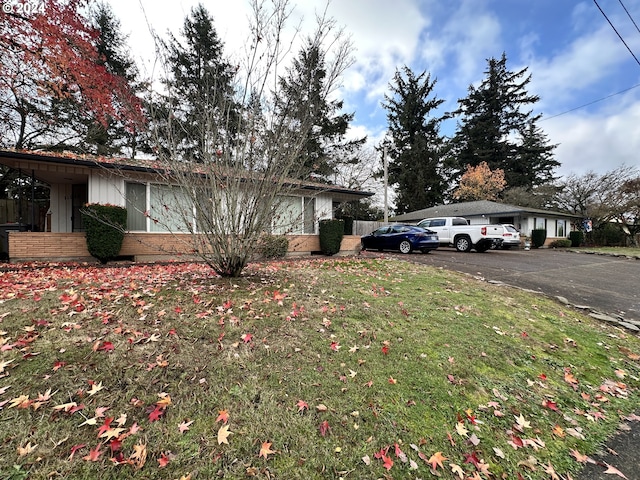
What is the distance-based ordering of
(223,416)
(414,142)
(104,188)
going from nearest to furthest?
1. (223,416)
2. (104,188)
3. (414,142)

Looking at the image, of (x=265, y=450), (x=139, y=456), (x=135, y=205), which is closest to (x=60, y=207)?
(x=135, y=205)

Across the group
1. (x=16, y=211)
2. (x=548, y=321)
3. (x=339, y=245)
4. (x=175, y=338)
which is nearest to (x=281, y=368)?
(x=175, y=338)

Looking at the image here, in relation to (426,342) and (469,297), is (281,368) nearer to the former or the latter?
(426,342)

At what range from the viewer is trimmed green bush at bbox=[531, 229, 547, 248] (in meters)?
20.1

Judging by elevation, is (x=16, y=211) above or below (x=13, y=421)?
above

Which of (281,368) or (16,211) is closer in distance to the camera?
(281,368)

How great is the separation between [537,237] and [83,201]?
2632 centimetres

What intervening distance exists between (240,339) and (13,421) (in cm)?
168

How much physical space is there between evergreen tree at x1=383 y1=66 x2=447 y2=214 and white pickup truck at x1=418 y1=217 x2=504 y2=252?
13.6 m

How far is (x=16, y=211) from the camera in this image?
12688 millimetres

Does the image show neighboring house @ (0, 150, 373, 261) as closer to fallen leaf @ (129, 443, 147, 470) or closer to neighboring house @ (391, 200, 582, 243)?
fallen leaf @ (129, 443, 147, 470)

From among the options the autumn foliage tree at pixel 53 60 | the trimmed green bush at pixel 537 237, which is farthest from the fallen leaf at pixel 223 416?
the trimmed green bush at pixel 537 237

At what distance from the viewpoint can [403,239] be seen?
42.4 feet

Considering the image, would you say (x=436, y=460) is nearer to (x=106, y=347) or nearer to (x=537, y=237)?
(x=106, y=347)
